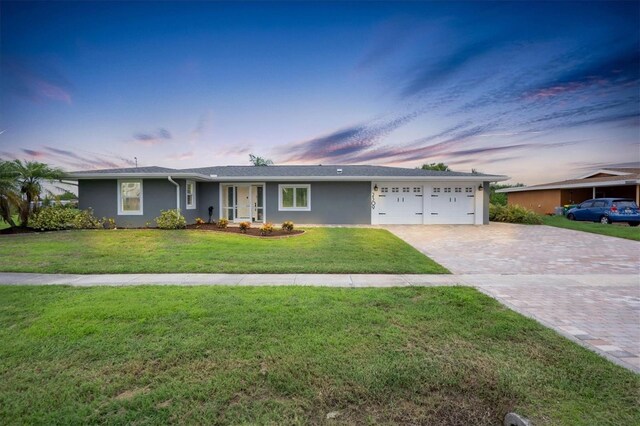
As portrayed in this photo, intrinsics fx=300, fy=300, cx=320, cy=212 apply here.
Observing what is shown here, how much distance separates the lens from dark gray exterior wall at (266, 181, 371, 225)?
16.8 meters

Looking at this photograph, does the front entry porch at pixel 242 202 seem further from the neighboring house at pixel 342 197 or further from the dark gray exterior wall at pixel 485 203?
the dark gray exterior wall at pixel 485 203

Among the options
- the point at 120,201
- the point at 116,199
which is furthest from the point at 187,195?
the point at 116,199

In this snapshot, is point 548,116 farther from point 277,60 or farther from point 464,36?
point 277,60

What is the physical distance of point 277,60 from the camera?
13.4 meters

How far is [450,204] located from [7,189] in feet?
68.6

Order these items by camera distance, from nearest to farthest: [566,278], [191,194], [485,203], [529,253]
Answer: [566,278] → [529,253] → [191,194] → [485,203]

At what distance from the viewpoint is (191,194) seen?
1566 cm

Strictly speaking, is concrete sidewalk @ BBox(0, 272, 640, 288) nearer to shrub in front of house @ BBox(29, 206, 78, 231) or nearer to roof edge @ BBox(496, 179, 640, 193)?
shrub in front of house @ BBox(29, 206, 78, 231)

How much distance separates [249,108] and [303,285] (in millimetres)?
13074

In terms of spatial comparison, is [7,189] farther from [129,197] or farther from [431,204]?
[431,204]

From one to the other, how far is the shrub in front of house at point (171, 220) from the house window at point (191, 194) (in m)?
1.76

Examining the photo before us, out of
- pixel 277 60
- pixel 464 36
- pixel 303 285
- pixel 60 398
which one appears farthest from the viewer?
pixel 277 60

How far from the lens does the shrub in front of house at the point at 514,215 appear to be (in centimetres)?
1800

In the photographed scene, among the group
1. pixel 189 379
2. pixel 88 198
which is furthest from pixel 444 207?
pixel 88 198
